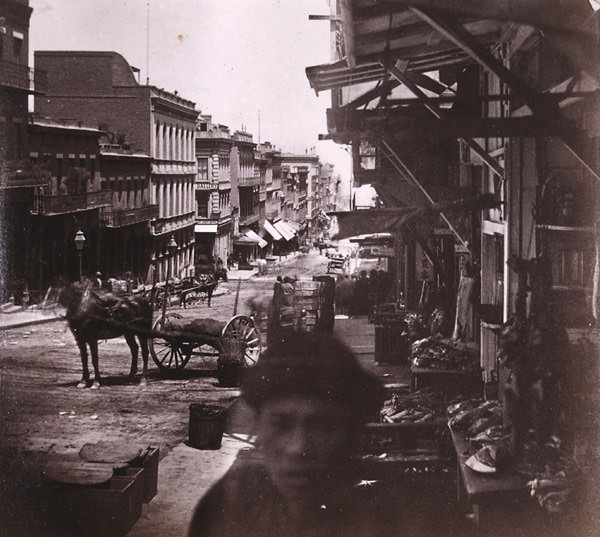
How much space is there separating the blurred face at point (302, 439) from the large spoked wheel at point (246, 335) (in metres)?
1.13

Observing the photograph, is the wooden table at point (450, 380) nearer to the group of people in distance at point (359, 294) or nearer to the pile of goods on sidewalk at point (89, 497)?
the pile of goods on sidewalk at point (89, 497)

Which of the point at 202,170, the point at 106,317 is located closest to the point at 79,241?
the point at 106,317

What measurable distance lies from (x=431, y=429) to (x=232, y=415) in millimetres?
2833

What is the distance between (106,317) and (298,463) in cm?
387

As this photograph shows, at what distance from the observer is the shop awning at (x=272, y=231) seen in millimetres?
53469

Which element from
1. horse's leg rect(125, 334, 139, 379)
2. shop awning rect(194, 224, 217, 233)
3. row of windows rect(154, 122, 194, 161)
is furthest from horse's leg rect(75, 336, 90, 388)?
shop awning rect(194, 224, 217, 233)

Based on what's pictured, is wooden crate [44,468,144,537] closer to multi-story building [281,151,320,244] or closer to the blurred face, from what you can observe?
the blurred face

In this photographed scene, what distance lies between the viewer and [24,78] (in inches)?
449

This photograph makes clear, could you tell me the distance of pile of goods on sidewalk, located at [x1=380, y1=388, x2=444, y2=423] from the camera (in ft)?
32.8

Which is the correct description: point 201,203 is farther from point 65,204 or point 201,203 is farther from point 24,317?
point 24,317

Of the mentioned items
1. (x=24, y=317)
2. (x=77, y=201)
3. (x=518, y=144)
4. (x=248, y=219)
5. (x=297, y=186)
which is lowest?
(x=24, y=317)

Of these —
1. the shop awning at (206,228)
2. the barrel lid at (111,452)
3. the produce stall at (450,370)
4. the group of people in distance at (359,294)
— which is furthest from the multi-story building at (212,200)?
the barrel lid at (111,452)

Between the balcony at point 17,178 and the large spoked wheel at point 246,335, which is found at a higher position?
the balcony at point 17,178

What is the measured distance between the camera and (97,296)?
460 inches
